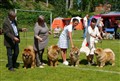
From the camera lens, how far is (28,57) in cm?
976

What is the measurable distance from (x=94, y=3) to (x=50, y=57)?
63874 millimetres

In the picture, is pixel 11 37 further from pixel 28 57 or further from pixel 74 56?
pixel 74 56

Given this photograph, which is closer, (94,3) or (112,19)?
(112,19)

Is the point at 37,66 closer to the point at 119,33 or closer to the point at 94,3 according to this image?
the point at 119,33

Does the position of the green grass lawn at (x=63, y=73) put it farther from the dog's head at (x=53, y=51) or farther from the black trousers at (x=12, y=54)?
the dog's head at (x=53, y=51)

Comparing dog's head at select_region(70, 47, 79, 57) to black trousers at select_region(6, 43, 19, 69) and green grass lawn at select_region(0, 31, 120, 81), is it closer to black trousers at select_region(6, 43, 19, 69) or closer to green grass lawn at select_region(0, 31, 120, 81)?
green grass lawn at select_region(0, 31, 120, 81)

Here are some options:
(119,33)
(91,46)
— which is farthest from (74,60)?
(119,33)

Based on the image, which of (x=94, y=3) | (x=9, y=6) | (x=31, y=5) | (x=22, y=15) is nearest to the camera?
(x=22, y=15)

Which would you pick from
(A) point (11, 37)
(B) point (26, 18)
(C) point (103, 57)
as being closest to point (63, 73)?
(C) point (103, 57)

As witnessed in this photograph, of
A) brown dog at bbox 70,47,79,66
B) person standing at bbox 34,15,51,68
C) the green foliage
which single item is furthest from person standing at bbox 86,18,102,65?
the green foliage

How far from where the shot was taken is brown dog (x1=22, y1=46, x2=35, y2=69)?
9.68 m

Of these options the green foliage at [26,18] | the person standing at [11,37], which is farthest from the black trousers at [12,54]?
the green foliage at [26,18]

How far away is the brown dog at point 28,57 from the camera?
9.68m

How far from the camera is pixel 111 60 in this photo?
430 inches
